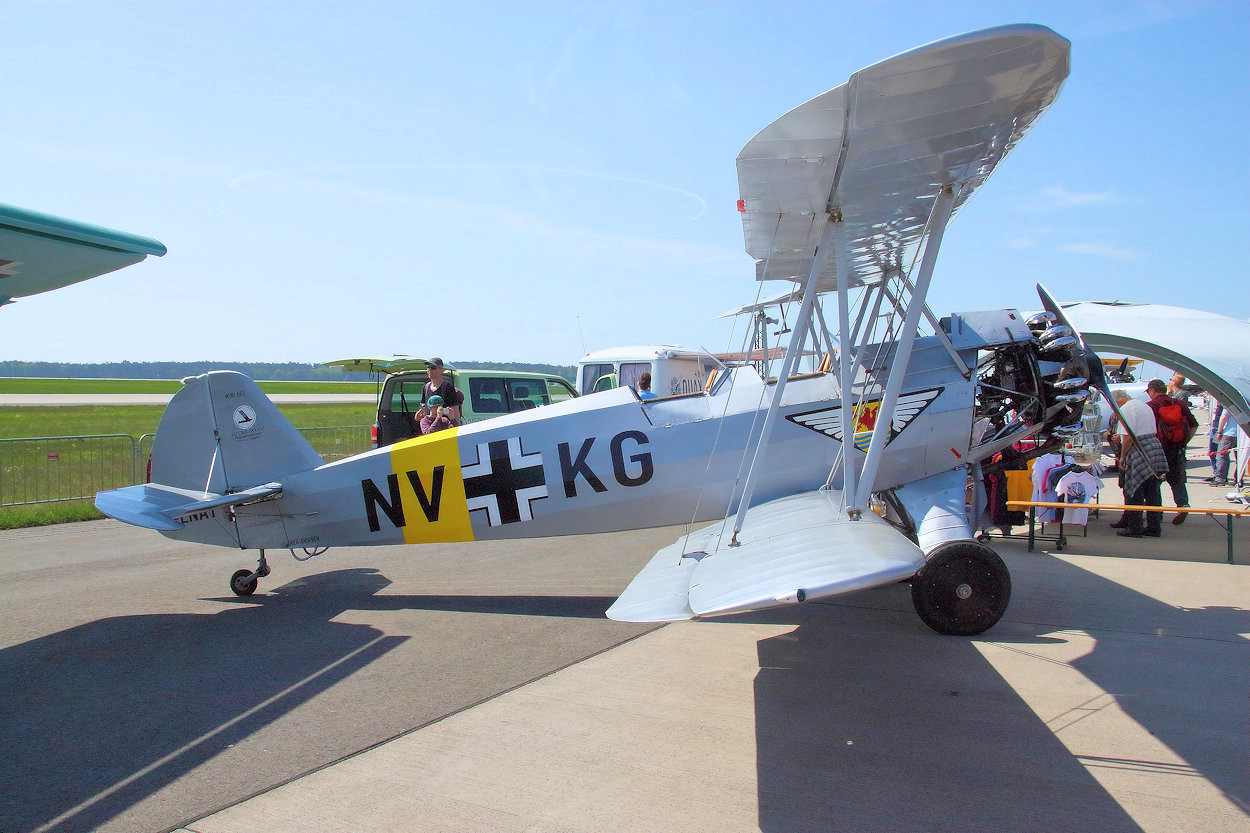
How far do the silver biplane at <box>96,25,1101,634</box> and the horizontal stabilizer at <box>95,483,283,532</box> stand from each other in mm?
24

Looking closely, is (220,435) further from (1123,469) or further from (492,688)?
(1123,469)

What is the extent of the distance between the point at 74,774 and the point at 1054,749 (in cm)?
432

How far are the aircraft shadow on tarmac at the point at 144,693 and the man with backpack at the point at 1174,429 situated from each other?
8700 mm

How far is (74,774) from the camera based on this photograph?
344 cm

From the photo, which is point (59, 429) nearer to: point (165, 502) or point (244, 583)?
point (165, 502)

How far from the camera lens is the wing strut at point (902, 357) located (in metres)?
4.77

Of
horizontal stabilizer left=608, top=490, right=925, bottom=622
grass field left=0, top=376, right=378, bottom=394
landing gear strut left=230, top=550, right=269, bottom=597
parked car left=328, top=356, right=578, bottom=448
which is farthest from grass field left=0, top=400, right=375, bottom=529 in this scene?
grass field left=0, top=376, right=378, bottom=394

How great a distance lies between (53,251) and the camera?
4.61 metres

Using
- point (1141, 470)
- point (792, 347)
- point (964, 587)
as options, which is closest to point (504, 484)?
point (792, 347)

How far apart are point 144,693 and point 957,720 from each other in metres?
4.33

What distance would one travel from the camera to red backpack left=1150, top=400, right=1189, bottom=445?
9.01 m

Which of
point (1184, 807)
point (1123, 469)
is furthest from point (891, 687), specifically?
point (1123, 469)

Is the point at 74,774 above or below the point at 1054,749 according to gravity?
above

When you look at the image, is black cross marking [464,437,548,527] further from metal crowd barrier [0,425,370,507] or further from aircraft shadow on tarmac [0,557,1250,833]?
metal crowd barrier [0,425,370,507]
